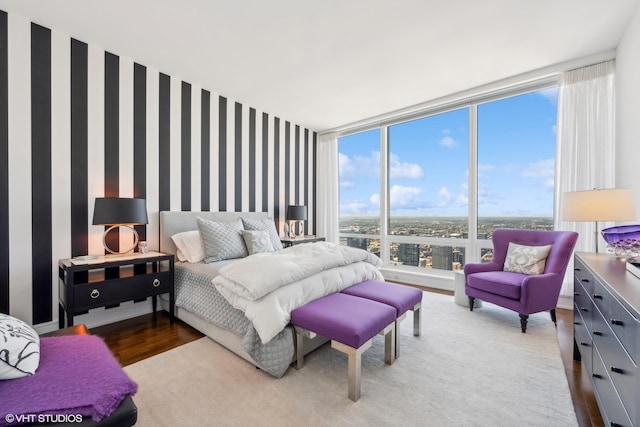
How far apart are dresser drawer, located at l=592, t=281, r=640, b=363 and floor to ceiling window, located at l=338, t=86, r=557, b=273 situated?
99.1 inches

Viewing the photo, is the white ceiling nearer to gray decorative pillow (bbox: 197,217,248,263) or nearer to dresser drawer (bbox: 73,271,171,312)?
gray decorative pillow (bbox: 197,217,248,263)

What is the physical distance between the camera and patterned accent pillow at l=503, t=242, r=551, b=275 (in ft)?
9.59

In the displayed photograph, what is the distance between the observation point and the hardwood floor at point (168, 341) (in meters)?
1.68

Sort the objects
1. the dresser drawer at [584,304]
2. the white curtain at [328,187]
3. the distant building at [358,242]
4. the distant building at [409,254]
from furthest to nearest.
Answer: the white curtain at [328,187], the distant building at [358,242], the distant building at [409,254], the dresser drawer at [584,304]

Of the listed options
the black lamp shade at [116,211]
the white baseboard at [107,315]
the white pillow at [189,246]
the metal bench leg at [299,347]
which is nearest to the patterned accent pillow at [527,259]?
the metal bench leg at [299,347]

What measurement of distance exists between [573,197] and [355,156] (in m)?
3.47

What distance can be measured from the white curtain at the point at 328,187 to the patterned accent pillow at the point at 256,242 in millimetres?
2169

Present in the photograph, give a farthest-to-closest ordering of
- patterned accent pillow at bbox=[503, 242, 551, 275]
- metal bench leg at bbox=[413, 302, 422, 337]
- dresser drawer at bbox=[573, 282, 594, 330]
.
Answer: patterned accent pillow at bbox=[503, 242, 551, 275] < metal bench leg at bbox=[413, 302, 422, 337] < dresser drawer at bbox=[573, 282, 594, 330]

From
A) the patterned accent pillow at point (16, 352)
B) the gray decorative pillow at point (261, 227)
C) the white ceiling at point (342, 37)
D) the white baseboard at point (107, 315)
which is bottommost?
→ the white baseboard at point (107, 315)

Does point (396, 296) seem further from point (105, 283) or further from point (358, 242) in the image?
point (358, 242)

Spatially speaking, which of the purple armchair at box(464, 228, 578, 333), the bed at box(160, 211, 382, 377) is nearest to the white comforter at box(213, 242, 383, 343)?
the bed at box(160, 211, 382, 377)

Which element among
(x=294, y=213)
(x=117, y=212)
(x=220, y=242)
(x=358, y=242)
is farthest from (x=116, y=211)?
(x=358, y=242)

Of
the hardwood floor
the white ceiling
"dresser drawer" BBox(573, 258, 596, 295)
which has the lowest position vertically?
the hardwood floor

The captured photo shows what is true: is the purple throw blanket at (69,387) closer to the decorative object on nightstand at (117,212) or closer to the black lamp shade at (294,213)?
the decorative object on nightstand at (117,212)
